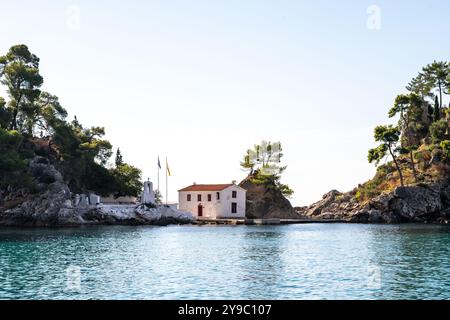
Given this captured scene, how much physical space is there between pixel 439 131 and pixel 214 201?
4584 centimetres

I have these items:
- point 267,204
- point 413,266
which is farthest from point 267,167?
point 413,266

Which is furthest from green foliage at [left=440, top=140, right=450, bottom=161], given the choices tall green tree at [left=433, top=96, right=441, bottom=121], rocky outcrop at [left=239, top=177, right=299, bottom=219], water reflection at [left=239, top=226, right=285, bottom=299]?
water reflection at [left=239, top=226, right=285, bottom=299]

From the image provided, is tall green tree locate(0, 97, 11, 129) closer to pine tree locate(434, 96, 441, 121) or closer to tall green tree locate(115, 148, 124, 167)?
tall green tree locate(115, 148, 124, 167)

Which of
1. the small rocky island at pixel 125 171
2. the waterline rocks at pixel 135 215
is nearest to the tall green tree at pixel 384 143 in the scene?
the small rocky island at pixel 125 171

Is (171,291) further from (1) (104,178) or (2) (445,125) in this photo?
(2) (445,125)

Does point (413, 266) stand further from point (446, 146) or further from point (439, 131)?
point (439, 131)

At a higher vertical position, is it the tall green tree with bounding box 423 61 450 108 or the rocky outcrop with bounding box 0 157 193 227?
the tall green tree with bounding box 423 61 450 108

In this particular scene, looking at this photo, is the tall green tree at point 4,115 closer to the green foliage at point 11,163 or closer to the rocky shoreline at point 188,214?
the green foliage at point 11,163

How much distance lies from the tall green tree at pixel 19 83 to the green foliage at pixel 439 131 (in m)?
73.5

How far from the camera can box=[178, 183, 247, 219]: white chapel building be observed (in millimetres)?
106750

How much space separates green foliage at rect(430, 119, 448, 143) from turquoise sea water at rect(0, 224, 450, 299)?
58.5 meters

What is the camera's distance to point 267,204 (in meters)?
118

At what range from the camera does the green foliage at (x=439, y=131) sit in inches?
4267
